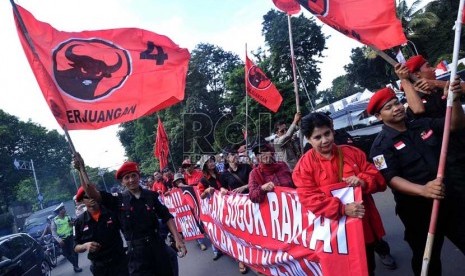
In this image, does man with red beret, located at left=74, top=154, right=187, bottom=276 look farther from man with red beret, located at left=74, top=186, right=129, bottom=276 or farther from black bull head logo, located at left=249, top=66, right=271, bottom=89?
black bull head logo, located at left=249, top=66, right=271, bottom=89

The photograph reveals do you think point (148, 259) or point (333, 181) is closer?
point (333, 181)

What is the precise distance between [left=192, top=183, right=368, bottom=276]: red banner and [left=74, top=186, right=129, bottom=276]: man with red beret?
155 cm

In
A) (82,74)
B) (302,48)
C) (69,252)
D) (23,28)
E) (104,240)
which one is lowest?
(69,252)

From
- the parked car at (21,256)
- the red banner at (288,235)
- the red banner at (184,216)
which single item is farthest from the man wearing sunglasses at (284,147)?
the parked car at (21,256)

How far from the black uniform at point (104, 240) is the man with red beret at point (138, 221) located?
0.25 metres

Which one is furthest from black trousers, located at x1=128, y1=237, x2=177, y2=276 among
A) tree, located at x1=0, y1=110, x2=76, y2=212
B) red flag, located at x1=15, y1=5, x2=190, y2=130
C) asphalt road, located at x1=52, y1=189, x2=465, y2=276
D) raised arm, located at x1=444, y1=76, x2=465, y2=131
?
tree, located at x1=0, y1=110, x2=76, y2=212

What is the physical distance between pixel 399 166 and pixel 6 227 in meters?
41.1

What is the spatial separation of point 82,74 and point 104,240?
6.25 feet

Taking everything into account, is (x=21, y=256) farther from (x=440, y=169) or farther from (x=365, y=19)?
(x=440, y=169)

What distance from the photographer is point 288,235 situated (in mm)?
3604

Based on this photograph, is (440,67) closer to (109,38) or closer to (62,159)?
(109,38)

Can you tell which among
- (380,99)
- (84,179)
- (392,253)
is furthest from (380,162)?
(84,179)

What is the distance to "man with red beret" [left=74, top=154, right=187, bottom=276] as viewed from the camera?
3754mm

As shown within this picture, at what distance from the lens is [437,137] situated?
280cm
